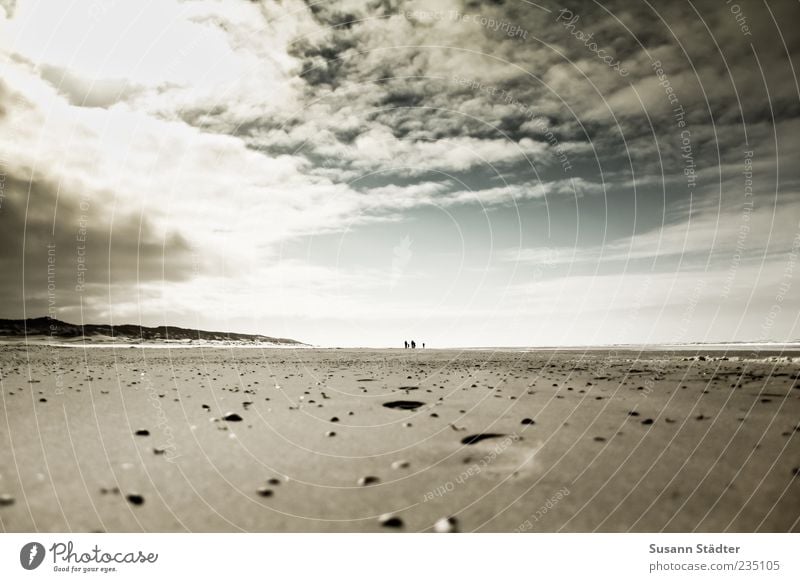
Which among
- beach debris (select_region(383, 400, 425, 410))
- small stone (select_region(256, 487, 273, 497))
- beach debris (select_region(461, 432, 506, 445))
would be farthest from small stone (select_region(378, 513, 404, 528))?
beach debris (select_region(383, 400, 425, 410))

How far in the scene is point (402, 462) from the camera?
4.46m

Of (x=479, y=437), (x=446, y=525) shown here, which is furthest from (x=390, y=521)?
(x=479, y=437)

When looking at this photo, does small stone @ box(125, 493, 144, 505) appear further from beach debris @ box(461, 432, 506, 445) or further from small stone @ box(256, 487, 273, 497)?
beach debris @ box(461, 432, 506, 445)

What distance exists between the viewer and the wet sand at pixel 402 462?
3746 mm

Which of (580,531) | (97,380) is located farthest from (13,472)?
(97,380)

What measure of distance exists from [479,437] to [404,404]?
2132 millimetres

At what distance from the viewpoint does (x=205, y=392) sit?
8305mm

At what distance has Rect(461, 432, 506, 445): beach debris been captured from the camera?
5094 mm

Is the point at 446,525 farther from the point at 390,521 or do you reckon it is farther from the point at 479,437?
the point at 479,437
